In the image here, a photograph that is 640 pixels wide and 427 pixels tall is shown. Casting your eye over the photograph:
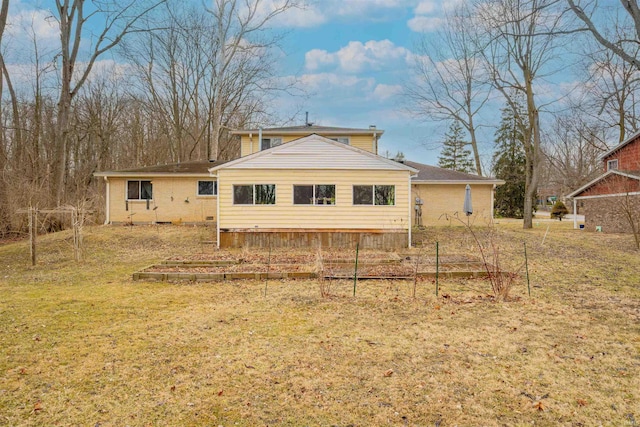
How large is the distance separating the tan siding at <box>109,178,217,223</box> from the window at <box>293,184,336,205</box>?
24.0ft

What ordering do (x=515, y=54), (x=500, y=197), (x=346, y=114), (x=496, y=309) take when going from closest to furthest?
(x=496, y=309)
(x=515, y=54)
(x=346, y=114)
(x=500, y=197)

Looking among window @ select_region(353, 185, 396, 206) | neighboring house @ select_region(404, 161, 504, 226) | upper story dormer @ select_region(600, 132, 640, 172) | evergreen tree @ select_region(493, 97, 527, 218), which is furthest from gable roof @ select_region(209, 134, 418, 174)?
evergreen tree @ select_region(493, 97, 527, 218)

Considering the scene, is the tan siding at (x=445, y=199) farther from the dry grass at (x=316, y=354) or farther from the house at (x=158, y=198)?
the dry grass at (x=316, y=354)

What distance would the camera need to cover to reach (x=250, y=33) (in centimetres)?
2725

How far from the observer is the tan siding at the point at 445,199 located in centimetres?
2106

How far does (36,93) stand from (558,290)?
96.9 ft

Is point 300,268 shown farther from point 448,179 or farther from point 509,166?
point 509,166

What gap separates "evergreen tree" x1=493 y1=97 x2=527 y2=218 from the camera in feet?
118

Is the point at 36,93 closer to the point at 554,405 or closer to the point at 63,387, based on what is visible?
the point at 63,387

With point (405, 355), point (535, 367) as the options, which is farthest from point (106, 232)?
point (535, 367)

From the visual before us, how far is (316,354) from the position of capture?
4629 mm

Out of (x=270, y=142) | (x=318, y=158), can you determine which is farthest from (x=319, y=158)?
(x=270, y=142)

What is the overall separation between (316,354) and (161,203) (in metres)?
17.1

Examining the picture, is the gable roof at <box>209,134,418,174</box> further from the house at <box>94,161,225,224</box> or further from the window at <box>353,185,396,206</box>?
the house at <box>94,161,225,224</box>
